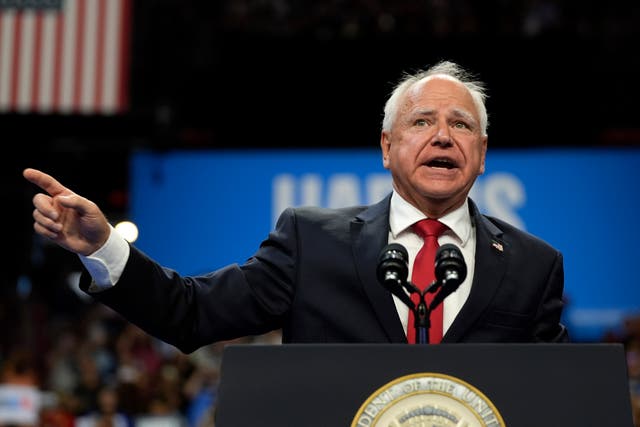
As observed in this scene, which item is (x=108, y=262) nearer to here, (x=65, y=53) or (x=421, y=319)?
(x=421, y=319)

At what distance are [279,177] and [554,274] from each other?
5483 mm

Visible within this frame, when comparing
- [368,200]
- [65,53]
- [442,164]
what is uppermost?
[65,53]

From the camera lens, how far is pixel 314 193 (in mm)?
7422

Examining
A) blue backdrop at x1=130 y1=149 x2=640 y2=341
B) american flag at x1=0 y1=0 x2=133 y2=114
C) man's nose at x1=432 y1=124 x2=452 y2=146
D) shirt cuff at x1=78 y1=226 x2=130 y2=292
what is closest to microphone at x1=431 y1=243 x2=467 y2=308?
man's nose at x1=432 y1=124 x2=452 y2=146

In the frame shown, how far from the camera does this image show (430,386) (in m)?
1.51

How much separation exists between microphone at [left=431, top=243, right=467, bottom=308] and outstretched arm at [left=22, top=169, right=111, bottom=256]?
60cm

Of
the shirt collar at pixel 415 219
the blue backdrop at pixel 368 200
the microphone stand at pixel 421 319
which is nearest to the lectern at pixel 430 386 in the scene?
the microphone stand at pixel 421 319

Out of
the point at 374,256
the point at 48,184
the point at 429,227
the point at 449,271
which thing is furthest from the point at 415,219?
the point at 48,184

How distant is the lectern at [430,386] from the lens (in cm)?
150

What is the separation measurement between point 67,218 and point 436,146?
2.56ft

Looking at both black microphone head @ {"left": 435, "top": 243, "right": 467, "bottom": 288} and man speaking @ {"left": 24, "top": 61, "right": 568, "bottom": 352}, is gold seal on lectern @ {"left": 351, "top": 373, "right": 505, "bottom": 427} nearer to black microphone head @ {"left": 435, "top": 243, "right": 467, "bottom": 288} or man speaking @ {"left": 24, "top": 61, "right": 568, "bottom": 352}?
black microphone head @ {"left": 435, "top": 243, "right": 467, "bottom": 288}

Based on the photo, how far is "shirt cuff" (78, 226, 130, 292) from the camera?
1.79m

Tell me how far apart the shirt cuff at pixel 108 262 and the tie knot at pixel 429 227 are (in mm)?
621

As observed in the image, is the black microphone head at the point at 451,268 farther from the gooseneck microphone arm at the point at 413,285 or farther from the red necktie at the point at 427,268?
the red necktie at the point at 427,268
